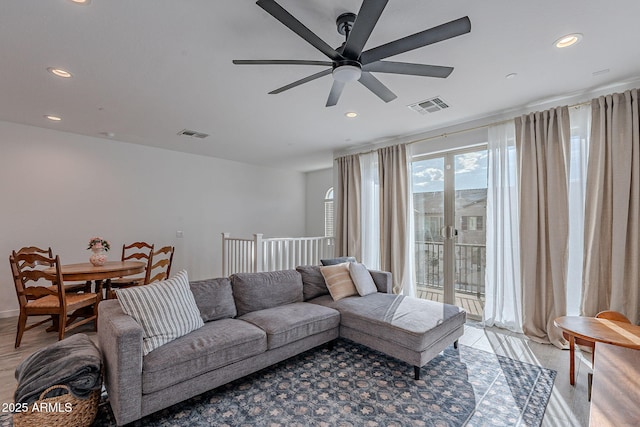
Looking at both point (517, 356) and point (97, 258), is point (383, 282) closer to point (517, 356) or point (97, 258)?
point (517, 356)

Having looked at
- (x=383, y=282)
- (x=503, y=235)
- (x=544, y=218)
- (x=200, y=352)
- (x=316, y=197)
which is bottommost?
(x=200, y=352)

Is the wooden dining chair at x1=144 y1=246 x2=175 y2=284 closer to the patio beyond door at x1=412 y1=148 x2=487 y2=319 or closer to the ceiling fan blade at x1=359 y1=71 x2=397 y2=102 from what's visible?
the ceiling fan blade at x1=359 y1=71 x2=397 y2=102

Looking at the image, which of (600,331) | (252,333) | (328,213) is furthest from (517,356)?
(328,213)

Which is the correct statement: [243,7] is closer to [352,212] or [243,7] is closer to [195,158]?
[352,212]

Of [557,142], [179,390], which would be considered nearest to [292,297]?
[179,390]

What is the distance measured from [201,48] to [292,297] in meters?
2.45

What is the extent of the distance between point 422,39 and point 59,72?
3.07m

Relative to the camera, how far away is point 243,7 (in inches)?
72.6

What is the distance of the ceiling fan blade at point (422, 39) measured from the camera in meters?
1.58

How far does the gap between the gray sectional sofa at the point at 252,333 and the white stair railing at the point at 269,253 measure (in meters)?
1.07

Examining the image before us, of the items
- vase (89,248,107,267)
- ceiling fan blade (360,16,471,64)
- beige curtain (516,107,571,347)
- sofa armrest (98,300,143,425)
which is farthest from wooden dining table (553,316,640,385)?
vase (89,248,107,267)

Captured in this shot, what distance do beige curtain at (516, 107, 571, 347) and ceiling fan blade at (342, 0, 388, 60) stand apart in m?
2.61

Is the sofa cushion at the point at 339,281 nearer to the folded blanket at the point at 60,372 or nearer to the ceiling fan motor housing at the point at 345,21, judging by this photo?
the folded blanket at the point at 60,372

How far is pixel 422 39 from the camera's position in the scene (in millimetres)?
1704
